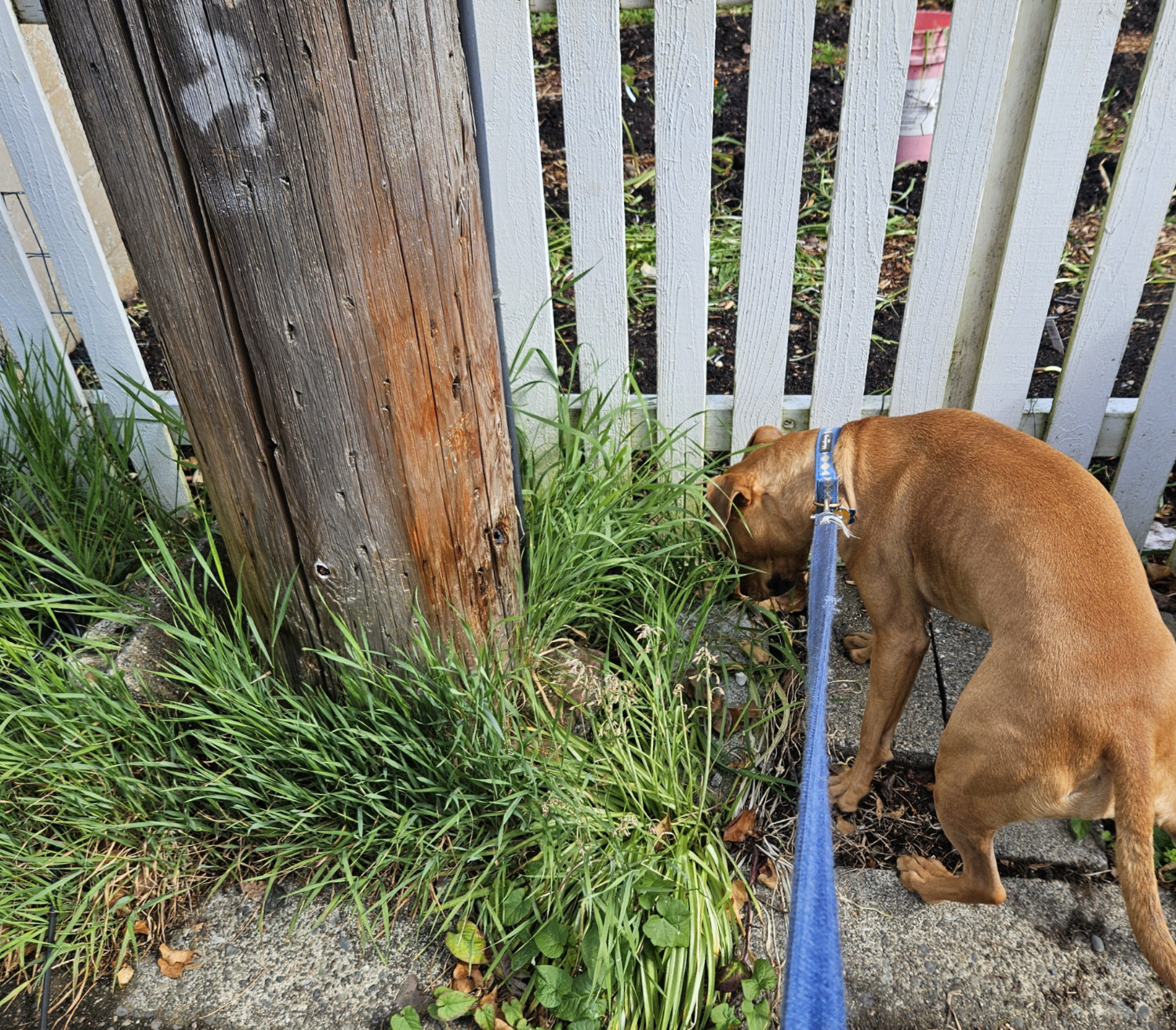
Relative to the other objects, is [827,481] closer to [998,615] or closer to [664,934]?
[998,615]

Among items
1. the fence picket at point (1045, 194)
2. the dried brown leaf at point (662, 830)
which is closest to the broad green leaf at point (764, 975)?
the dried brown leaf at point (662, 830)

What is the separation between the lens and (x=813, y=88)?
17.0ft

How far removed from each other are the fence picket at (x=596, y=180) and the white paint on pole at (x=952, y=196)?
93 centimetres

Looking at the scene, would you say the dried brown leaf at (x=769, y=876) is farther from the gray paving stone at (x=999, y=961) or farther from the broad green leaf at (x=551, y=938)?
the broad green leaf at (x=551, y=938)

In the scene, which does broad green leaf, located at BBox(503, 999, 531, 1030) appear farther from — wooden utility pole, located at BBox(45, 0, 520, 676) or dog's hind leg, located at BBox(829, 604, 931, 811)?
dog's hind leg, located at BBox(829, 604, 931, 811)

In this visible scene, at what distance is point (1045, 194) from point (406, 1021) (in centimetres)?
285

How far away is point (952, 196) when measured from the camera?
2607 mm

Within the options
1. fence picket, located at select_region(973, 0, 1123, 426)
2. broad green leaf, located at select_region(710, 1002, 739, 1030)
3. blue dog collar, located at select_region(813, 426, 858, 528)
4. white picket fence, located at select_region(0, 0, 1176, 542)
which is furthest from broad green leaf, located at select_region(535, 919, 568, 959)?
fence picket, located at select_region(973, 0, 1123, 426)

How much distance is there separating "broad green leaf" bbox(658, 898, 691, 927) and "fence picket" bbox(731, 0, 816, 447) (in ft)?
5.42

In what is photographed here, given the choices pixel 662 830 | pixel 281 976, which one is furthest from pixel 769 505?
pixel 281 976

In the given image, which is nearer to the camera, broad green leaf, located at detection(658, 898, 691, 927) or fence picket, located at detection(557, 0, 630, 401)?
broad green leaf, located at detection(658, 898, 691, 927)

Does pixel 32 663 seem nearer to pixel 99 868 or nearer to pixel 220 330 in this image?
pixel 99 868

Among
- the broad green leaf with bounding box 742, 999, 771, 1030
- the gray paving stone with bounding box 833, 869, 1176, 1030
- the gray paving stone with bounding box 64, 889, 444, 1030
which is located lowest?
the gray paving stone with bounding box 833, 869, 1176, 1030

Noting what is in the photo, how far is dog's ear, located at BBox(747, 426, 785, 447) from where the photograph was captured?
113 inches
